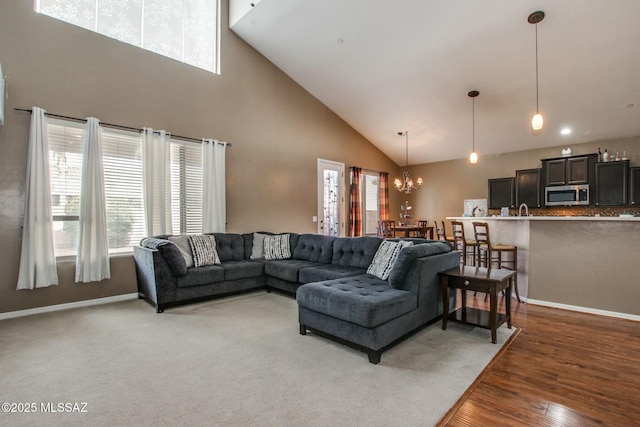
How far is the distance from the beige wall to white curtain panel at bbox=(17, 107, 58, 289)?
5.3 inches

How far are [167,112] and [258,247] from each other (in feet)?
8.30

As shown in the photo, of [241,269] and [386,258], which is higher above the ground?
[386,258]

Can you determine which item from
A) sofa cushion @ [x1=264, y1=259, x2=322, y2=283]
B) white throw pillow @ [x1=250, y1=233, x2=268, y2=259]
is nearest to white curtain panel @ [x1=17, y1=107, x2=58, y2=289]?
white throw pillow @ [x1=250, y1=233, x2=268, y2=259]

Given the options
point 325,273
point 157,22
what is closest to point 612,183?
point 325,273

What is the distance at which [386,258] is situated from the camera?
3.55 metres

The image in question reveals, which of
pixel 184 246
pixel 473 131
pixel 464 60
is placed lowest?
pixel 184 246

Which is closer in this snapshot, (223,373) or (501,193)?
(223,373)

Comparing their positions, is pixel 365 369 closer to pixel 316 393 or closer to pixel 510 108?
pixel 316 393

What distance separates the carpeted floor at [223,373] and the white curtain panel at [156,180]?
1600mm

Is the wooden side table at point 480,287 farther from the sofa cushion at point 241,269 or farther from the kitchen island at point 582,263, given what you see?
the sofa cushion at point 241,269

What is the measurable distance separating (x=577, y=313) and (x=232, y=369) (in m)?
4.10

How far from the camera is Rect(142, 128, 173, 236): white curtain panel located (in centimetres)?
465

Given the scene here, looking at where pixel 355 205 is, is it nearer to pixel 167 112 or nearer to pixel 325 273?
pixel 325 273

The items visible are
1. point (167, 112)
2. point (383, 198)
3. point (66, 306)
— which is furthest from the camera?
point (383, 198)
